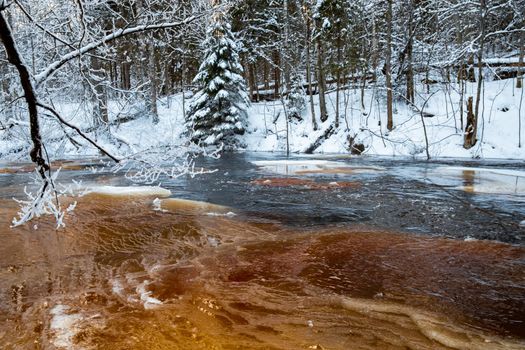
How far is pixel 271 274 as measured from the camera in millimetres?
4258

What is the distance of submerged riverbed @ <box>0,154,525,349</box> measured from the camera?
2.99 metres

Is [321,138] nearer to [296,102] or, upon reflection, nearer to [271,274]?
[296,102]

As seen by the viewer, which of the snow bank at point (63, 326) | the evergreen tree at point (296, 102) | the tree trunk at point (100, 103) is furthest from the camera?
the evergreen tree at point (296, 102)

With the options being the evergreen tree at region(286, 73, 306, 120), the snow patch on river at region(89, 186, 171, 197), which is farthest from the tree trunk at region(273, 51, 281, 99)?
the snow patch on river at region(89, 186, 171, 197)

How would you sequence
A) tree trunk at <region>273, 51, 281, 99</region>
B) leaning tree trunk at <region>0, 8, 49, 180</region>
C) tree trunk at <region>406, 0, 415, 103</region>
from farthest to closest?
1. tree trunk at <region>273, 51, 281, 99</region>
2. tree trunk at <region>406, 0, 415, 103</region>
3. leaning tree trunk at <region>0, 8, 49, 180</region>

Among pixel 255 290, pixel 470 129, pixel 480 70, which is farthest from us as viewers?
pixel 470 129

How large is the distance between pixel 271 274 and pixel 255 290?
A: 1.52 feet

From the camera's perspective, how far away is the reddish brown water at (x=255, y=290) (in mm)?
2941

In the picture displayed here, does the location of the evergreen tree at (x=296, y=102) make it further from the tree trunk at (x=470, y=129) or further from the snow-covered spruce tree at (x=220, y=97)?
the tree trunk at (x=470, y=129)

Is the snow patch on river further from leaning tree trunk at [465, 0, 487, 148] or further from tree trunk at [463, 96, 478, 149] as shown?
tree trunk at [463, 96, 478, 149]

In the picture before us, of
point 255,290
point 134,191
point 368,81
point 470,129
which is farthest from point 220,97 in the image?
point 255,290

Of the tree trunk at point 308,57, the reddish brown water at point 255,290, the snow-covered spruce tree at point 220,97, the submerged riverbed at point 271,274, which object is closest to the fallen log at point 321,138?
the tree trunk at point 308,57

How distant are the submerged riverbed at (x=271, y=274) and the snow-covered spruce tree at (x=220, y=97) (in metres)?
14.7

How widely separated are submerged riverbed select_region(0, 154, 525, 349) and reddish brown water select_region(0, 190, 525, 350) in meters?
0.02
